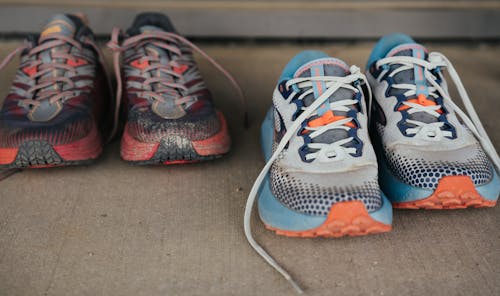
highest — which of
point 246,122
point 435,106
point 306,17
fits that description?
point 435,106

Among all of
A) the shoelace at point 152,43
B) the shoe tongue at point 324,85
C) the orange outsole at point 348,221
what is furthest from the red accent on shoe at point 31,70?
the orange outsole at point 348,221

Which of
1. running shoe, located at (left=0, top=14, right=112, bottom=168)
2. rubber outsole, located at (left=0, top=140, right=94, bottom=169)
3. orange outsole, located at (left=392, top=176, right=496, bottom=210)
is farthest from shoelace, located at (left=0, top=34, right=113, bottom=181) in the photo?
orange outsole, located at (left=392, top=176, right=496, bottom=210)

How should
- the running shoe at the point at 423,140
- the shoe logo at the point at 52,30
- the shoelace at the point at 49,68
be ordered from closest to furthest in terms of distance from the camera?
the running shoe at the point at 423,140, the shoelace at the point at 49,68, the shoe logo at the point at 52,30

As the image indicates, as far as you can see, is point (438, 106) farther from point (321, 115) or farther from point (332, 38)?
point (332, 38)

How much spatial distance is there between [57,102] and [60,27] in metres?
0.23

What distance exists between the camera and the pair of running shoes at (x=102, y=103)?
112 centimetres

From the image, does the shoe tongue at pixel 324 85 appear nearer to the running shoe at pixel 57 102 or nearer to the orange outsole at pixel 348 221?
the orange outsole at pixel 348 221

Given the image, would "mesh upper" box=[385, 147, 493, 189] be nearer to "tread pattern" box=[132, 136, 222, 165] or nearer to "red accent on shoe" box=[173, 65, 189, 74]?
A: "tread pattern" box=[132, 136, 222, 165]

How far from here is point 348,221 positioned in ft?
2.88

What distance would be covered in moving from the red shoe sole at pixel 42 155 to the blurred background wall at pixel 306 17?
0.87 metres

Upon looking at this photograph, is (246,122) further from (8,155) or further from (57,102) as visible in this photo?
(8,155)

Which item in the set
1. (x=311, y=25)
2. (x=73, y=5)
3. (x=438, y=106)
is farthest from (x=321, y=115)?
(x=73, y=5)

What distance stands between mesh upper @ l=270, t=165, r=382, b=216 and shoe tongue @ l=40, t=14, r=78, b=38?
71 centimetres

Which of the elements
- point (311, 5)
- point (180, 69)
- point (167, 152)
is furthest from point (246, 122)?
point (311, 5)
